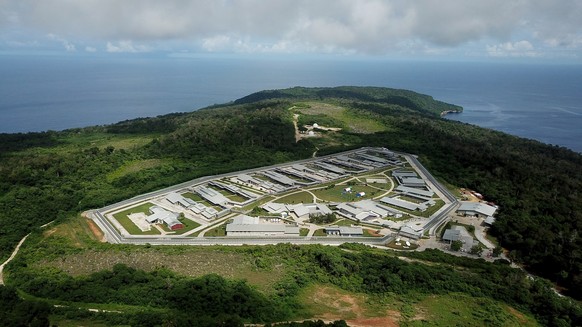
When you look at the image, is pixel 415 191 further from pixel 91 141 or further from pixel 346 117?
pixel 91 141

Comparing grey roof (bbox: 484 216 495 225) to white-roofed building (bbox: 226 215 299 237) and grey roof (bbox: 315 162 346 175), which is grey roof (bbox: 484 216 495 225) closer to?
grey roof (bbox: 315 162 346 175)

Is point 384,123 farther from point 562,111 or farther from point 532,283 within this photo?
point 562,111

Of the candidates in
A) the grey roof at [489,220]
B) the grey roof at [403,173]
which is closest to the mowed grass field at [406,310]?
the grey roof at [489,220]

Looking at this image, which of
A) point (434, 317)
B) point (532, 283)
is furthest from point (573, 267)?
point (434, 317)

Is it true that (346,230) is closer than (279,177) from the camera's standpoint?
Yes

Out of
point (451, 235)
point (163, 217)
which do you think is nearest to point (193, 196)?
point (163, 217)

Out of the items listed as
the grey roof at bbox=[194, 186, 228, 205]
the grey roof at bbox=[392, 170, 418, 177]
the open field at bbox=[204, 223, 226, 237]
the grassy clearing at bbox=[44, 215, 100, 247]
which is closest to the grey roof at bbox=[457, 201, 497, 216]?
the grey roof at bbox=[392, 170, 418, 177]

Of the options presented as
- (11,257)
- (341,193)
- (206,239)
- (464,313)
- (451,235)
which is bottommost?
(464,313)
